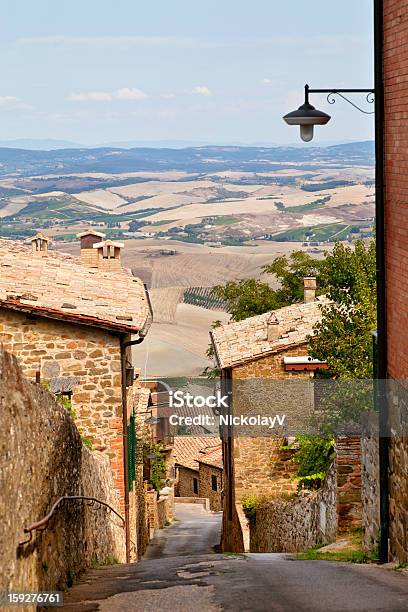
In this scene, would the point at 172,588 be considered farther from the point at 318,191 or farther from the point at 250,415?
the point at 318,191

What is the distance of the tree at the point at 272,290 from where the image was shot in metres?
38.2

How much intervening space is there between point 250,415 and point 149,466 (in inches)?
246

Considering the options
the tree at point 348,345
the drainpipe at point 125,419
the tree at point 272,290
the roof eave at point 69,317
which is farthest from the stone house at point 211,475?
the roof eave at point 69,317

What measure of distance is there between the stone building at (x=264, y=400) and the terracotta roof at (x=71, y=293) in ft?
12.7

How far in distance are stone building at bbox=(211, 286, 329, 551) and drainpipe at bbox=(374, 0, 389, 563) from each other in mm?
11753

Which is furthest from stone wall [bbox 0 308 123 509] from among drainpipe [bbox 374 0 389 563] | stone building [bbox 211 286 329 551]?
stone building [bbox 211 286 329 551]

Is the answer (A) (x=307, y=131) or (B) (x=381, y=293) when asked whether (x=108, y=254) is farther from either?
(A) (x=307, y=131)

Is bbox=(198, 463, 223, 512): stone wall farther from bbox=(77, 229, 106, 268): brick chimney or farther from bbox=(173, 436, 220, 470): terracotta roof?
bbox=(77, 229, 106, 268): brick chimney

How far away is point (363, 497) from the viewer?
42.1ft

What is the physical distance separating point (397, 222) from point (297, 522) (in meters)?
8.57

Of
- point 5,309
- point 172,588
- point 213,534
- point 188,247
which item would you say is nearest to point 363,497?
point 172,588

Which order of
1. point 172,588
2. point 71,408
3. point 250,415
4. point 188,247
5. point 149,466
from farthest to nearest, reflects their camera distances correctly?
point 188,247
point 149,466
point 250,415
point 71,408
point 172,588

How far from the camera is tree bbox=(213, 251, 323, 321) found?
38.2 metres

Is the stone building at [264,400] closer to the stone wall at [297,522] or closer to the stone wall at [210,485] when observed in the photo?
the stone wall at [297,522]
